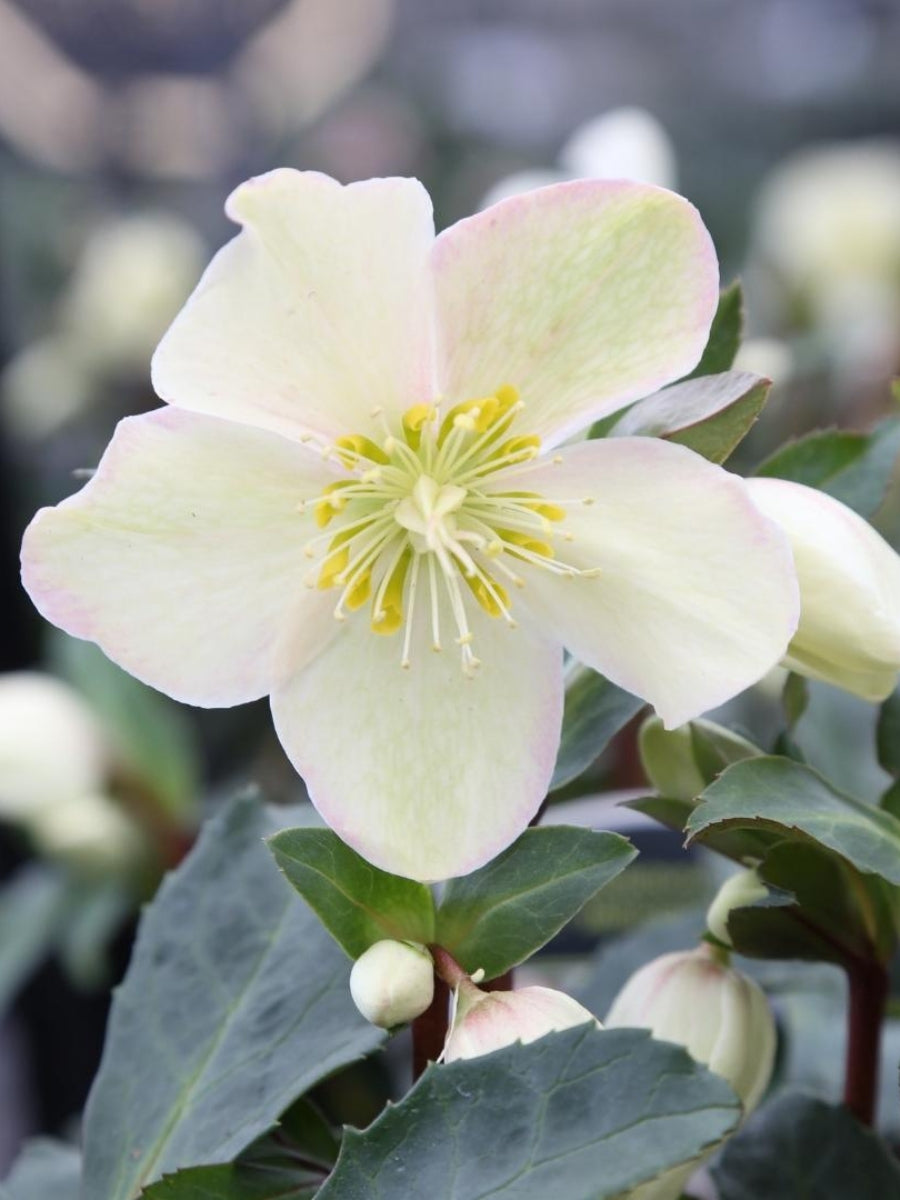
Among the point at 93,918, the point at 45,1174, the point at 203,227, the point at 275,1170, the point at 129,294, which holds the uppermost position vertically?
the point at 275,1170

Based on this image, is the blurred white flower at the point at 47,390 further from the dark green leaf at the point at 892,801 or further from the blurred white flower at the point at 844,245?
the dark green leaf at the point at 892,801

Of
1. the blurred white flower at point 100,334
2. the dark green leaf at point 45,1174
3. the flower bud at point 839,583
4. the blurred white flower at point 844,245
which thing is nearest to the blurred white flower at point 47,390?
the blurred white flower at point 100,334

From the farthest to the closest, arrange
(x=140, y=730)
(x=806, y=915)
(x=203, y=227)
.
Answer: (x=203, y=227), (x=140, y=730), (x=806, y=915)

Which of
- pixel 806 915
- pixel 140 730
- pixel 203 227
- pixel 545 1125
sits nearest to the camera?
pixel 545 1125

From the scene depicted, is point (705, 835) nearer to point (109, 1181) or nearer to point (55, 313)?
point (109, 1181)

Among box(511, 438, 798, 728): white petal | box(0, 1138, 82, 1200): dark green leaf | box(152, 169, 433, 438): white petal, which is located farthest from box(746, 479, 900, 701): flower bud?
box(0, 1138, 82, 1200): dark green leaf

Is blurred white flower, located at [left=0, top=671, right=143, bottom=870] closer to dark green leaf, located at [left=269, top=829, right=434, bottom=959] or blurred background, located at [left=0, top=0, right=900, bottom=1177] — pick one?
blurred background, located at [left=0, top=0, right=900, bottom=1177]

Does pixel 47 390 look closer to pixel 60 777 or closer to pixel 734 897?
pixel 60 777

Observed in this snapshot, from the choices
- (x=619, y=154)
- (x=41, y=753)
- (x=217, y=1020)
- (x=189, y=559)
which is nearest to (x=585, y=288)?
(x=189, y=559)
